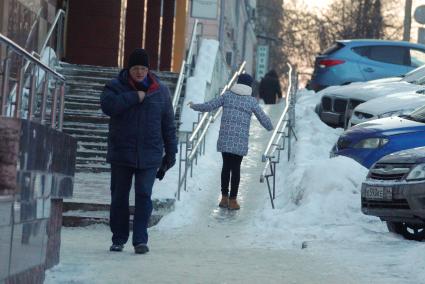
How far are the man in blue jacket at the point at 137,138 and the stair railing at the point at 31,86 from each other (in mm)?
1218

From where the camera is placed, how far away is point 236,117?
14.6m

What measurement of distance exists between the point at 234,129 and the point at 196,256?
14.2 feet

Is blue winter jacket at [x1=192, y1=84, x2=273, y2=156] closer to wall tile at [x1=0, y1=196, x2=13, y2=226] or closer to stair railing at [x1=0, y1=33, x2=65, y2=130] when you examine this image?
stair railing at [x1=0, y1=33, x2=65, y2=130]

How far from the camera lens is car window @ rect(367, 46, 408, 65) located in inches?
1013

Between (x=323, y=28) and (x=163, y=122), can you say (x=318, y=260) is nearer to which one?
(x=163, y=122)

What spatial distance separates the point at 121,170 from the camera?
34.0ft

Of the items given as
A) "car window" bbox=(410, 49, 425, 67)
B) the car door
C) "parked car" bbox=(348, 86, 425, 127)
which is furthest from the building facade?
"parked car" bbox=(348, 86, 425, 127)

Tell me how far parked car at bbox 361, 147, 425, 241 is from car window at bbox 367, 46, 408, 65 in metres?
13.8

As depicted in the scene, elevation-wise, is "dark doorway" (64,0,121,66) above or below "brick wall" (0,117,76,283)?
above

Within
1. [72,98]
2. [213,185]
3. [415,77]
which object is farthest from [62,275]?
[415,77]

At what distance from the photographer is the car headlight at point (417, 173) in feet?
37.4

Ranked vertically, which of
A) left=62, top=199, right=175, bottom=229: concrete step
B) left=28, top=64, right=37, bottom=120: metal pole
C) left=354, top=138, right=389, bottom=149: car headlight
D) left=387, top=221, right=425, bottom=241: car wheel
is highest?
left=28, top=64, right=37, bottom=120: metal pole

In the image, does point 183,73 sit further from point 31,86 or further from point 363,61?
point 31,86

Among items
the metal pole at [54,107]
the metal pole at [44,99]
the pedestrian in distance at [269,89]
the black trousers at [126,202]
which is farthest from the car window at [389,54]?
the metal pole at [44,99]
